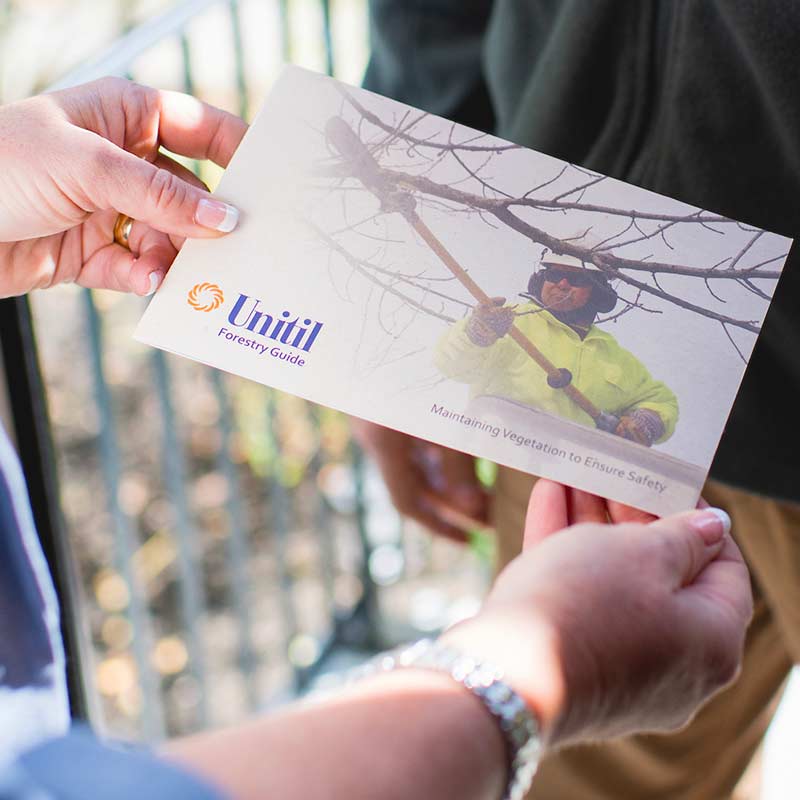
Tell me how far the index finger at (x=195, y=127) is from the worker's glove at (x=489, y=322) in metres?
→ 0.35

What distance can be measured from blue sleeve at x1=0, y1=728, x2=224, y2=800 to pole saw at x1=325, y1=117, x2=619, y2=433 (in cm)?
45

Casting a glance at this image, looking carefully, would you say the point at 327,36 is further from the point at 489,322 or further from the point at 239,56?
the point at 489,322

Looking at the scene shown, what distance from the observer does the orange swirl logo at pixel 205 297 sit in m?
0.76

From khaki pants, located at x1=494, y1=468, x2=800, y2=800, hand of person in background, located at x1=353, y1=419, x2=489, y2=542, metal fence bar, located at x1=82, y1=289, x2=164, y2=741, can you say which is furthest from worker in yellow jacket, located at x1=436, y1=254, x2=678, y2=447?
metal fence bar, located at x1=82, y1=289, x2=164, y2=741

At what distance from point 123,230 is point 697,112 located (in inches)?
23.2

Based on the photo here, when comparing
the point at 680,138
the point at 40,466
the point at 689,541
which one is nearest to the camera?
the point at 689,541

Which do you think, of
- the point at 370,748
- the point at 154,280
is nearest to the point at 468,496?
the point at 154,280

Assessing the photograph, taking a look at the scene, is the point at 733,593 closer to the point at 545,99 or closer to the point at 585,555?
the point at 585,555

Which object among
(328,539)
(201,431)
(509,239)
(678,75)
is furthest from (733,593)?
(201,431)

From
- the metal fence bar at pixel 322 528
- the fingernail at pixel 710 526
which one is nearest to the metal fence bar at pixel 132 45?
the fingernail at pixel 710 526

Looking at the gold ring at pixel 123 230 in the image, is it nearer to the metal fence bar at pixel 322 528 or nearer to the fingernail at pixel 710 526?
the fingernail at pixel 710 526

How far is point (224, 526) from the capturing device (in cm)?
214

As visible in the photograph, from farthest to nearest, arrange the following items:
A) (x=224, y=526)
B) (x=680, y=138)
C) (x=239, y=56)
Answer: (x=224, y=526) → (x=239, y=56) → (x=680, y=138)

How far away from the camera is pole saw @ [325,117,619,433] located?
29.2 inches
